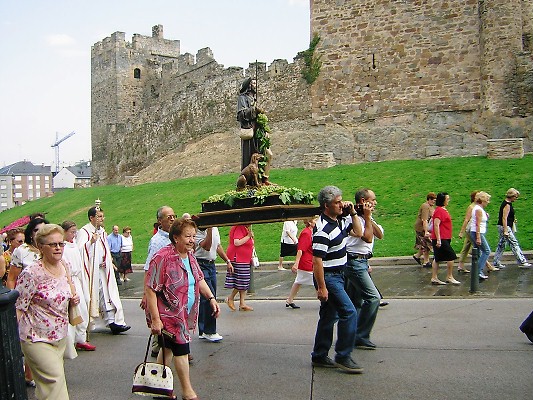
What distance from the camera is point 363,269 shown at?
7746mm

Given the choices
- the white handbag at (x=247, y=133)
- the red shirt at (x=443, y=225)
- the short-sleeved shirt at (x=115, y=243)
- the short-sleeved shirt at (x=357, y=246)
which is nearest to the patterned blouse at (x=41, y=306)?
the short-sleeved shirt at (x=357, y=246)

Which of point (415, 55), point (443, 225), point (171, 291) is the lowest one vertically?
point (171, 291)

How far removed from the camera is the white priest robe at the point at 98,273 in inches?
352

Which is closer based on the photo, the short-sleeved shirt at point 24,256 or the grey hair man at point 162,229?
the short-sleeved shirt at point 24,256

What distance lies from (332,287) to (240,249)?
4.51m

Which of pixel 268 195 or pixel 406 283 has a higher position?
pixel 268 195

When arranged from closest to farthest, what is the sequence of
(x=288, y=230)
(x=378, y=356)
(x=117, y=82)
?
(x=378, y=356) < (x=288, y=230) < (x=117, y=82)

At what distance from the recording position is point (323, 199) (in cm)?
699

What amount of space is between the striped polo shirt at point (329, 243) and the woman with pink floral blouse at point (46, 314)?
2410 millimetres

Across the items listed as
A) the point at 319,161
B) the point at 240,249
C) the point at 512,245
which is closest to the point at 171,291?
the point at 240,249

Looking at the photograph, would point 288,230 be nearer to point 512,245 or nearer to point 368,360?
point 512,245

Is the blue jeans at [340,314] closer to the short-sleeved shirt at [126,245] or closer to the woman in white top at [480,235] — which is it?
the woman in white top at [480,235]

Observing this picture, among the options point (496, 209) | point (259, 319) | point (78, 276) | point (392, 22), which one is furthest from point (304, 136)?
point (78, 276)

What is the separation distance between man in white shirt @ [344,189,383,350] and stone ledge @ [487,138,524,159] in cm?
1584
